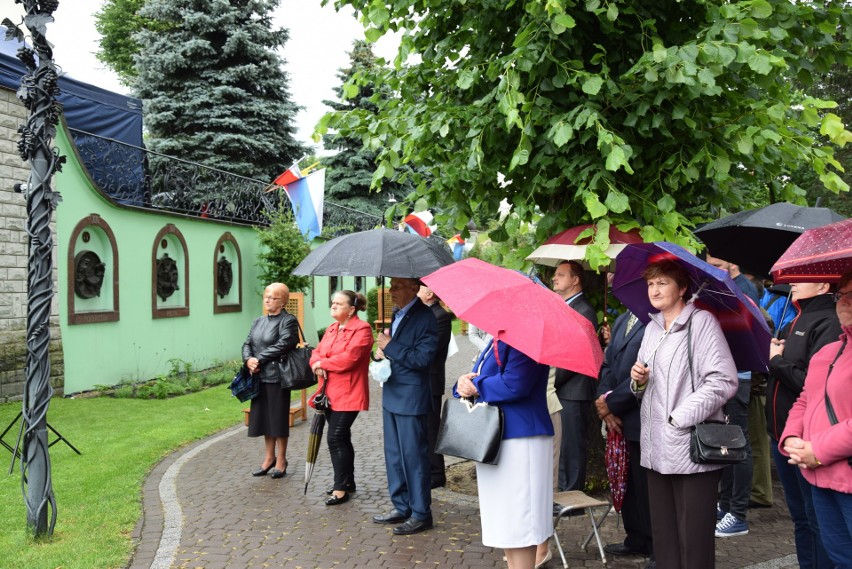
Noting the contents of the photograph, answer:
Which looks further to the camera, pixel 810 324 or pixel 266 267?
pixel 266 267

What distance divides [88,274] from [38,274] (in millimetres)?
8097

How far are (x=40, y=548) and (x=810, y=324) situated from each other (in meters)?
5.52

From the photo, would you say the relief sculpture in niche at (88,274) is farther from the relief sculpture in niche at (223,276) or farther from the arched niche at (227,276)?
the relief sculpture in niche at (223,276)

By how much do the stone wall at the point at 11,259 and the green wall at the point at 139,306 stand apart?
0.70 meters

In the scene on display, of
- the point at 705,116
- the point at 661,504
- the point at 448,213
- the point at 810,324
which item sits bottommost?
the point at 661,504

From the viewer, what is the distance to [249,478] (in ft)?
25.5

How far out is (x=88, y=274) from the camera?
13180 mm

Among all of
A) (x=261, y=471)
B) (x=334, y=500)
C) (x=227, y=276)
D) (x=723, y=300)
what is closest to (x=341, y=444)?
(x=334, y=500)

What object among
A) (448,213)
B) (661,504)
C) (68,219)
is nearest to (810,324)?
(661,504)

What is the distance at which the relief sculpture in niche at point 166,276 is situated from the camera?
15453 millimetres

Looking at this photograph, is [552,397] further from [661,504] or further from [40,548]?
[40,548]

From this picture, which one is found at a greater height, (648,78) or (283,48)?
(283,48)

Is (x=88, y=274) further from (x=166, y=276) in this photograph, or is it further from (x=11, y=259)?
(x=166, y=276)

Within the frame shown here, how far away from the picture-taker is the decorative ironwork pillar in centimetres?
562
